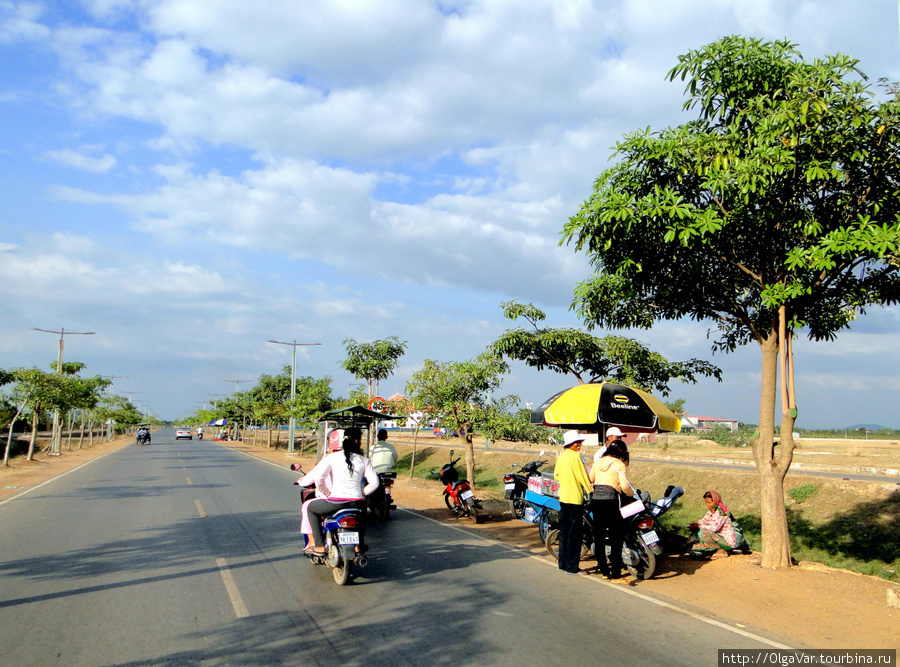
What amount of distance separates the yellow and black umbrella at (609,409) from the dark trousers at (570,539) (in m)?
2.06

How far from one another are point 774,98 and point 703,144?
3.24ft

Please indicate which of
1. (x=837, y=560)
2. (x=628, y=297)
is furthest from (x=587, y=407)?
(x=837, y=560)

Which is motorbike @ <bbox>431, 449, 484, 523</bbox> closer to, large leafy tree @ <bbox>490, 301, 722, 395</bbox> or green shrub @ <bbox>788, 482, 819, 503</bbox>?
large leafy tree @ <bbox>490, 301, 722, 395</bbox>

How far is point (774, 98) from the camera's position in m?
8.44

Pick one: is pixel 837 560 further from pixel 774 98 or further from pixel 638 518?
→ pixel 774 98

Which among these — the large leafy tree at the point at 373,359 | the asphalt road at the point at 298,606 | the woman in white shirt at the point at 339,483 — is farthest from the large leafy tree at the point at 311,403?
the woman in white shirt at the point at 339,483

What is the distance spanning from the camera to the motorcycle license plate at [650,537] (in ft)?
26.9

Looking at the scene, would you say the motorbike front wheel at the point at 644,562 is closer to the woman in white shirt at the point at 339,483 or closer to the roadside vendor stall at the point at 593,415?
the roadside vendor stall at the point at 593,415

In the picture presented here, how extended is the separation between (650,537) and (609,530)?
0.51 meters

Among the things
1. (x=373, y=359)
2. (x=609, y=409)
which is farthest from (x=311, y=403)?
(x=609, y=409)

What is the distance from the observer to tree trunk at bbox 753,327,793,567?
8.99 m

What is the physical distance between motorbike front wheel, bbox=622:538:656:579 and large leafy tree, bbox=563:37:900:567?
1.94 meters

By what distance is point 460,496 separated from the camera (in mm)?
13031

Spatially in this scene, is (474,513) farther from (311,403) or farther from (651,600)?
(311,403)
